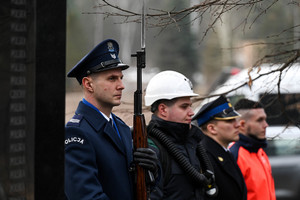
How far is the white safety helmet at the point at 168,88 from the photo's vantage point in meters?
4.19

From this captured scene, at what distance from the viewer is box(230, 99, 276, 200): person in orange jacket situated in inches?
188

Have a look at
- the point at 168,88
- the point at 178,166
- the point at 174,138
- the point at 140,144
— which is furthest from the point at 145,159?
the point at 168,88

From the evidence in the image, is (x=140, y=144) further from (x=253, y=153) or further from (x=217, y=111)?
(x=253, y=153)

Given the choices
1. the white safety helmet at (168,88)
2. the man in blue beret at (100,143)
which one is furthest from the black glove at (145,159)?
the white safety helmet at (168,88)

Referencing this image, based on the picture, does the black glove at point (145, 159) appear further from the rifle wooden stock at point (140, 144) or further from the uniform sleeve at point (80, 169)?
the uniform sleeve at point (80, 169)

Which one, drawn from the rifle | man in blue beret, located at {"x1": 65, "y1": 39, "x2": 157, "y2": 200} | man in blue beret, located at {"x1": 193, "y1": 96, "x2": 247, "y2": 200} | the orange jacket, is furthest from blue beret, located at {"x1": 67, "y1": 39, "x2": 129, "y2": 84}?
the orange jacket

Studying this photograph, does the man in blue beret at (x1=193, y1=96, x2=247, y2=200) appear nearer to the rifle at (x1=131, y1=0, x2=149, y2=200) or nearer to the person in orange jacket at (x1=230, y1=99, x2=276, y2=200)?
the person in orange jacket at (x1=230, y1=99, x2=276, y2=200)

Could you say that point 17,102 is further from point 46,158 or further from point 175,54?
point 175,54

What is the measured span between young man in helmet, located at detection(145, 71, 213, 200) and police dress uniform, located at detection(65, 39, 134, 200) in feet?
1.36

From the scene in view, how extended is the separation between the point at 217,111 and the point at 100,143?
1.98m

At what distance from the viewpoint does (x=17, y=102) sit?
6.09 feet

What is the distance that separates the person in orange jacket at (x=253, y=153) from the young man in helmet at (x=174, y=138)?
88cm

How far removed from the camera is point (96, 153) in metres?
3.11

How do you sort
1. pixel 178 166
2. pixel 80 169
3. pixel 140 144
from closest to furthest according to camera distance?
1. pixel 80 169
2. pixel 140 144
3. pixel 178 166
